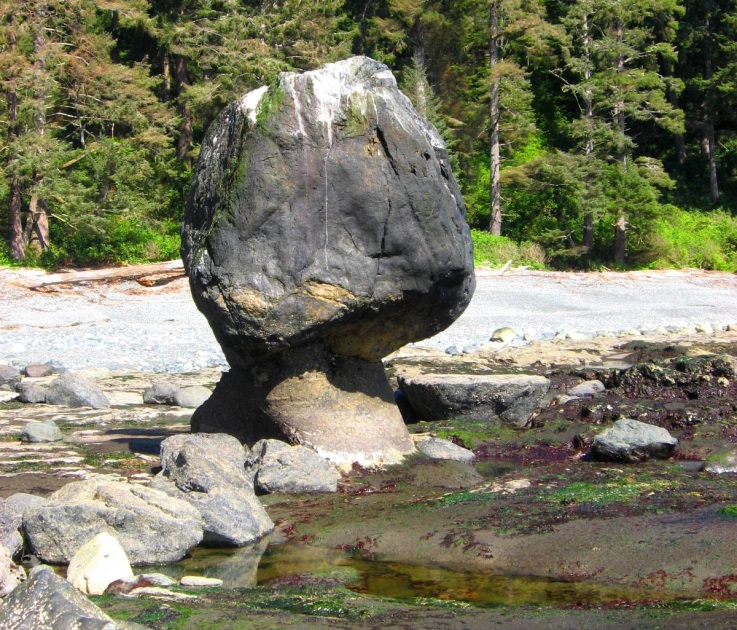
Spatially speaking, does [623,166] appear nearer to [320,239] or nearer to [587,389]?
[587,389]

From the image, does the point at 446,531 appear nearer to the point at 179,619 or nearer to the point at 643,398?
the point at 179,619

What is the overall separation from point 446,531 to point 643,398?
474cm

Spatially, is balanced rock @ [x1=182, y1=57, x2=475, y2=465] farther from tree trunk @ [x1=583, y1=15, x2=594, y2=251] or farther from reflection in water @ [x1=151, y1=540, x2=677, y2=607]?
tree trunk @ [x1=583, y1=15, x2=594, y2=251]

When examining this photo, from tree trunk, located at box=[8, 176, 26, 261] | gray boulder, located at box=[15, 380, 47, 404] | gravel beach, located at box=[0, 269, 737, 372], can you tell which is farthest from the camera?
tree trunk, located at box=[8, 176, 26, 261]

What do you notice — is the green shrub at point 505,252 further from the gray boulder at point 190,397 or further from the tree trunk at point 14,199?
the gray boulder at point 190,397

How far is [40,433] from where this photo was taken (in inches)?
341

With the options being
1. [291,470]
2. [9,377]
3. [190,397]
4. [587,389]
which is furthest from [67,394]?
[587,389]

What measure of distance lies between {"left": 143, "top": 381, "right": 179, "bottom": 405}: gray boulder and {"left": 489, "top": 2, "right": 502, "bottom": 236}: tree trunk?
20.0m

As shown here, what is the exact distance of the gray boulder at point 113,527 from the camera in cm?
568

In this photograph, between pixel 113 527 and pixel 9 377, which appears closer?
pixel 113 527

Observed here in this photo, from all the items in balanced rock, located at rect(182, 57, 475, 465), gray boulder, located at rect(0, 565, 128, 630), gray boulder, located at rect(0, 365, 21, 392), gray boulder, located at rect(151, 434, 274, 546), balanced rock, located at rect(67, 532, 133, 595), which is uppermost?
balanced rock, located at rect(182, 57, 475, 465)

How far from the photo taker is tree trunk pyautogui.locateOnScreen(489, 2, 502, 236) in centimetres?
2992

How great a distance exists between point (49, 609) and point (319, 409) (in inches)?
179

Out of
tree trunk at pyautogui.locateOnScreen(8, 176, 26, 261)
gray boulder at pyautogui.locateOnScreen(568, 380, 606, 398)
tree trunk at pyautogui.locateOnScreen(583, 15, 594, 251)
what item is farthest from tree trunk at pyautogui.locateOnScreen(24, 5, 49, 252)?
gray boulder at pyautogui.locateOnScreen(568, 380, 606, 398)
